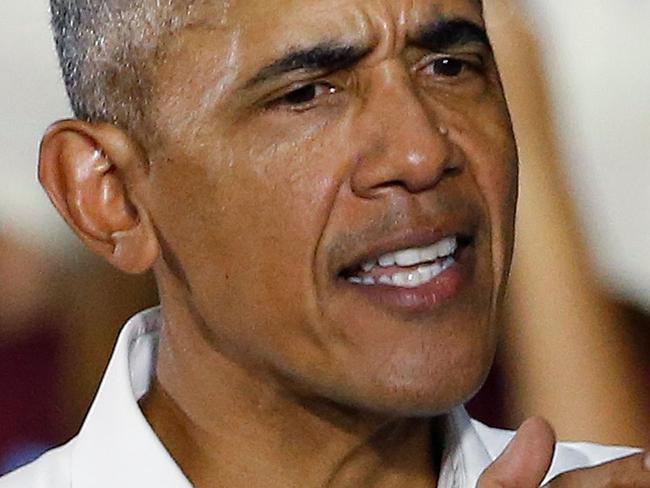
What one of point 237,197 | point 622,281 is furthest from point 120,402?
point 622,281

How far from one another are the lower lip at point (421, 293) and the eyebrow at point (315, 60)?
0.16m

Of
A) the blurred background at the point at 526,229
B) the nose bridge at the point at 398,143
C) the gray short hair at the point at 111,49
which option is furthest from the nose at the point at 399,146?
the blurred background at the point at 526,229

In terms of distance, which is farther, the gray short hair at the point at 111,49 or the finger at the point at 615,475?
the gray short hair at the point at 111,49

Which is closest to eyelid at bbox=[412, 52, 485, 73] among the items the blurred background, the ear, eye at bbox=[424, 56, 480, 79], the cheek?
eye at bbox=[424, 56, 480, 79]

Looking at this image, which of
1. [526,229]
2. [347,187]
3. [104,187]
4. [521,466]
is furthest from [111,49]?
[526,229]

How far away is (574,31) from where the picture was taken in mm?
2094

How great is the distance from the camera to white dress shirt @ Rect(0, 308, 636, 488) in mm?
1421

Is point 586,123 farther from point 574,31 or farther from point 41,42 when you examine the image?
point 41,42

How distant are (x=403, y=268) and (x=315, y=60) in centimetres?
17

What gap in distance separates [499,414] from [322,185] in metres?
0.77

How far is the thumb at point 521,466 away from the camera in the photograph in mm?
1211

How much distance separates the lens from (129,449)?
143 cm

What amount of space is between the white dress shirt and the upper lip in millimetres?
216

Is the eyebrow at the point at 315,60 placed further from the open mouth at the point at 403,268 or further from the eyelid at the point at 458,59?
the open mouth at the point at 403,268
